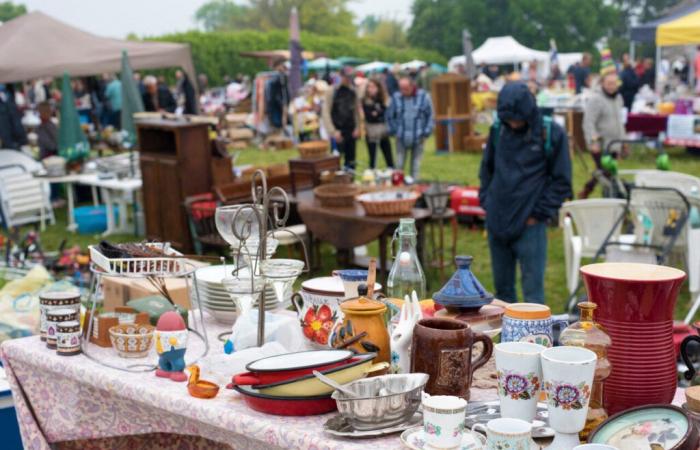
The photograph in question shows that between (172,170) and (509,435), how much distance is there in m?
6.28

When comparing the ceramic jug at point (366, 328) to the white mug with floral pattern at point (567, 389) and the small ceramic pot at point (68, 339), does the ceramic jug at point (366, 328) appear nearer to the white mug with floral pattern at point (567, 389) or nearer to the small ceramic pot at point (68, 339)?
the white mug with floral pattern at point (567, 389)

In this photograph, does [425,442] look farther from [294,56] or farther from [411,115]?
[294,56]

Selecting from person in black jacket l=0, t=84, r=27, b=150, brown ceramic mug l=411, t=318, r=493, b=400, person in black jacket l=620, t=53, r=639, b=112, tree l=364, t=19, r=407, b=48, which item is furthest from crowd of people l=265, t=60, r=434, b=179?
tree l=364, t=19, r=407, b=48

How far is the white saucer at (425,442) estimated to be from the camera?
6.11 ft

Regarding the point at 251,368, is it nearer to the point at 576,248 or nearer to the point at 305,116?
the point at 576,248

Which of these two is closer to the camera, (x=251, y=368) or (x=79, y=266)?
A: (x=251, y=368)

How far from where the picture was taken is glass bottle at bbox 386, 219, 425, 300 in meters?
2.69

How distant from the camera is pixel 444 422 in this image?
5.98ft

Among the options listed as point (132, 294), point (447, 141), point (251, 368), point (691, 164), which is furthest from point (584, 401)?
point (447, 141)

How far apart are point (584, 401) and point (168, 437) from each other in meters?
1.39

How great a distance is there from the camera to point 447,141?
15.5m

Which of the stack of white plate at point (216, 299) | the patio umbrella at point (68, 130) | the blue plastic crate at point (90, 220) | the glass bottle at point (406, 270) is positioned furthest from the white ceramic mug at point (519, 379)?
the patio umbrella at point (68, 130)

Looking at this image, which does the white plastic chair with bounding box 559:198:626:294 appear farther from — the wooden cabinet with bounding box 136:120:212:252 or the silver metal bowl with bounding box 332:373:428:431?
the silver metal bowl with bounding box 332:373:428:431

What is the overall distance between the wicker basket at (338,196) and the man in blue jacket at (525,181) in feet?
5.83
